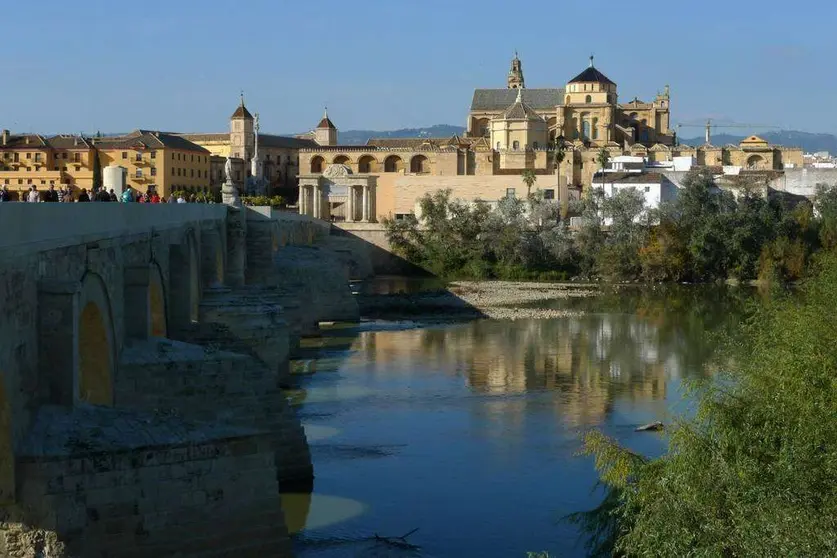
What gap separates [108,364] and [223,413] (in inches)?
62.3

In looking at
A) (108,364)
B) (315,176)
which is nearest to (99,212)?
(108,364)

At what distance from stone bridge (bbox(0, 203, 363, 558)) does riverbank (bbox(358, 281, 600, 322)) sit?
24550 mm

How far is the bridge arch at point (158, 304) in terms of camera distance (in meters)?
19.4

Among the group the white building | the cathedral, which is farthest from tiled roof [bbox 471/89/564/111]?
the white building

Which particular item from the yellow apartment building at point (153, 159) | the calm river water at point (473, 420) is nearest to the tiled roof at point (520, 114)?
the yellow apartment building at point (153, 159)

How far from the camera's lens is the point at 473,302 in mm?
44750

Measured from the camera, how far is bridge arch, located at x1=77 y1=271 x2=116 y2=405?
13.8m

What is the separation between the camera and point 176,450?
10.8 meters

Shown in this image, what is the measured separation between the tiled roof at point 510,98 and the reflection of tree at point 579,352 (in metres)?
50.5

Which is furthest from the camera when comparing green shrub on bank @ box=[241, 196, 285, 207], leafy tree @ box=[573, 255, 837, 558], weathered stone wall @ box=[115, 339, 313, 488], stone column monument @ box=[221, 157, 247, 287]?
green shrub on bank @ box=[241, 196, 285, 207]

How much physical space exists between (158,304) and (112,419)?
28.7 feet

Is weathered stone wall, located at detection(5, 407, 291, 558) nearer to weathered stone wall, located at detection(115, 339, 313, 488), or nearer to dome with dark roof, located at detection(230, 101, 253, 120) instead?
weathered stone wall, located at detection(115, 339, 313, 488)

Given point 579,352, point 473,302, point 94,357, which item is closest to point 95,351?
point 94,357

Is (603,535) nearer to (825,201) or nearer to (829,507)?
(829,507)
